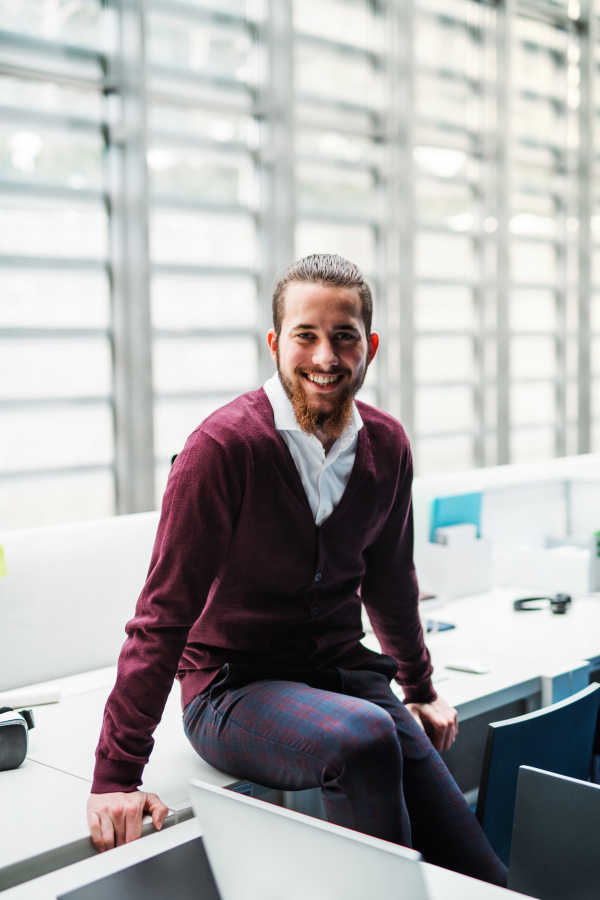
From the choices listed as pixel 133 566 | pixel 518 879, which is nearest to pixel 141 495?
pixel 133 566

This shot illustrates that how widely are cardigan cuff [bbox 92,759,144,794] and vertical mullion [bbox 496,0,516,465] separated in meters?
4.30

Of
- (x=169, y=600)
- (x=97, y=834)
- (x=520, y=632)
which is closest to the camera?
(x=97, y=834)

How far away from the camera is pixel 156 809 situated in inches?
56.3

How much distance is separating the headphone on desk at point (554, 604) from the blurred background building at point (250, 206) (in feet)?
5.34

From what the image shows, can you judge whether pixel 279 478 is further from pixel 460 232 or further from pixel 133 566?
pixel 460 232

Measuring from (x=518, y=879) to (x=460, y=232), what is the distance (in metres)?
4.48

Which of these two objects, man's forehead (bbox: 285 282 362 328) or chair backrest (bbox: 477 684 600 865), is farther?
man's forehead (bbox: 285 282 362 328)

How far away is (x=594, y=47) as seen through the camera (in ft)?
19.5

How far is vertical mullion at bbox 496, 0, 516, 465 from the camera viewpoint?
5297mm

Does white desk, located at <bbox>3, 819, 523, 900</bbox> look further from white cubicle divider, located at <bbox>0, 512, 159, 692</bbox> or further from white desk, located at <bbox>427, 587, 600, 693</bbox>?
white desk, located at <bbox>427, 587, 600, 693</bbox>

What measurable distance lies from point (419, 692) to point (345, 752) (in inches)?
22.4

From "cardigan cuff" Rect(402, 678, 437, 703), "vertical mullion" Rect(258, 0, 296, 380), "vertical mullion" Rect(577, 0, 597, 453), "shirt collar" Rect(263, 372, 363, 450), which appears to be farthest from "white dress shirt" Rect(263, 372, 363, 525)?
"vertical mullion" Rect(577, 0, 597, 453)

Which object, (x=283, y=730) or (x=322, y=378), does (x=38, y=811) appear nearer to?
(x=283, y=730)

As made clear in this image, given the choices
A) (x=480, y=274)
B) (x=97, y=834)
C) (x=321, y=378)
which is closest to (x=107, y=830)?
(x=97, y=834)
